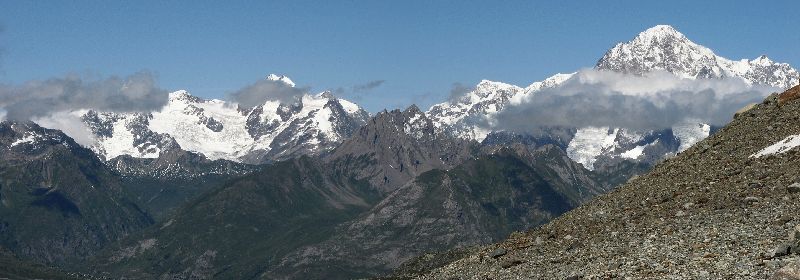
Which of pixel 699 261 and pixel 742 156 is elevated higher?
pixel 742 156

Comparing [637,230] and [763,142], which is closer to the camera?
[637,230]

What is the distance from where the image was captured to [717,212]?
69562 millimetres

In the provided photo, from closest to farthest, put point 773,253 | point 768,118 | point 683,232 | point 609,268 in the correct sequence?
point 773,253, point 609,268, point 683,232, point 768,118

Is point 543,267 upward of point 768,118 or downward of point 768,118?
downward

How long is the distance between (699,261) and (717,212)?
39.6 ft

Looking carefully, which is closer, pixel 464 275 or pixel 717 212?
pixel 717 212

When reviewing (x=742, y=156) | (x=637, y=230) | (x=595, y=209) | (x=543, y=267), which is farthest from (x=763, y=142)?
(x=543, y=267)

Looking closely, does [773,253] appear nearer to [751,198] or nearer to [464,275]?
[751,198]

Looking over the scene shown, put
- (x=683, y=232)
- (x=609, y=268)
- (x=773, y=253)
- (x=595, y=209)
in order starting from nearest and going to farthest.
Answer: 1. (x=773, y=253)
2. (x=609, y=268)
3. (x=683, y=232)
4. (x=595, y=209)

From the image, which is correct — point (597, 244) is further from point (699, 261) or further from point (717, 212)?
point (699, 261)

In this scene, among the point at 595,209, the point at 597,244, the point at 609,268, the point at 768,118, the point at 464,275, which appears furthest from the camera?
the point at 768,118

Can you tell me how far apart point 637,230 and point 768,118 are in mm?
29127

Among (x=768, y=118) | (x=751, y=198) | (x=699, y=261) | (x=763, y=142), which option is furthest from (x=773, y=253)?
(x=768, y=118)

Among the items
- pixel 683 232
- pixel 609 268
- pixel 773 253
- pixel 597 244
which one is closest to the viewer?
pixel 773 253
